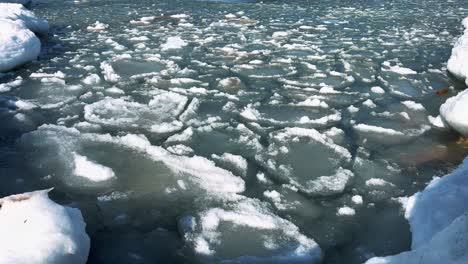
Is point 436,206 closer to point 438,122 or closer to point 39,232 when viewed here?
point 438,122

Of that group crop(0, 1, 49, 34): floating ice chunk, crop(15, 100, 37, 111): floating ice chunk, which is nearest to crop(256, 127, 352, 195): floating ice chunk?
crop(15, 100, 37, 111): floating ice chunk

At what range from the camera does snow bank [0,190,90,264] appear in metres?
1.62

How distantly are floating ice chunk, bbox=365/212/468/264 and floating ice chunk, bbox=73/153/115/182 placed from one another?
1701 mm

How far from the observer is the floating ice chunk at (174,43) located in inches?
221

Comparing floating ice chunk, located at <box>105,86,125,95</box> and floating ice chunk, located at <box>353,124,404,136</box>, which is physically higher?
floating ice chunk, located at <box>353,124,404,136</box>

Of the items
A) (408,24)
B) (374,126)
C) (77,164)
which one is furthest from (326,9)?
(77,164)

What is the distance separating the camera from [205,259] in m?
1.95

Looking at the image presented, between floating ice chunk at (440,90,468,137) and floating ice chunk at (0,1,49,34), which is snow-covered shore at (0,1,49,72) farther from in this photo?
floating ice chunk at (440,90,468,137)

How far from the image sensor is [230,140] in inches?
120

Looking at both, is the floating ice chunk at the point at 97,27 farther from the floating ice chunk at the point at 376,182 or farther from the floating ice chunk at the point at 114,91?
the floating ice chunk at the point at 376,182

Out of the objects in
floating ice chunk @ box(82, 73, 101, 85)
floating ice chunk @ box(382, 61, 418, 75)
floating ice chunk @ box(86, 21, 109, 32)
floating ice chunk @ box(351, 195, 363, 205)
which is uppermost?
floating ice chunk @ box(351, 195, 363, 205)

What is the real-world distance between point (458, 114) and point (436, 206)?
1184 mm

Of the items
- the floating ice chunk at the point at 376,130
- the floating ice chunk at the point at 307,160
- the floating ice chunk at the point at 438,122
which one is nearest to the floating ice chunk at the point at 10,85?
the floating ice chunk at the point at 307,160

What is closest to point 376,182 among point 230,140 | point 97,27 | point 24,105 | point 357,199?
point 357,199
